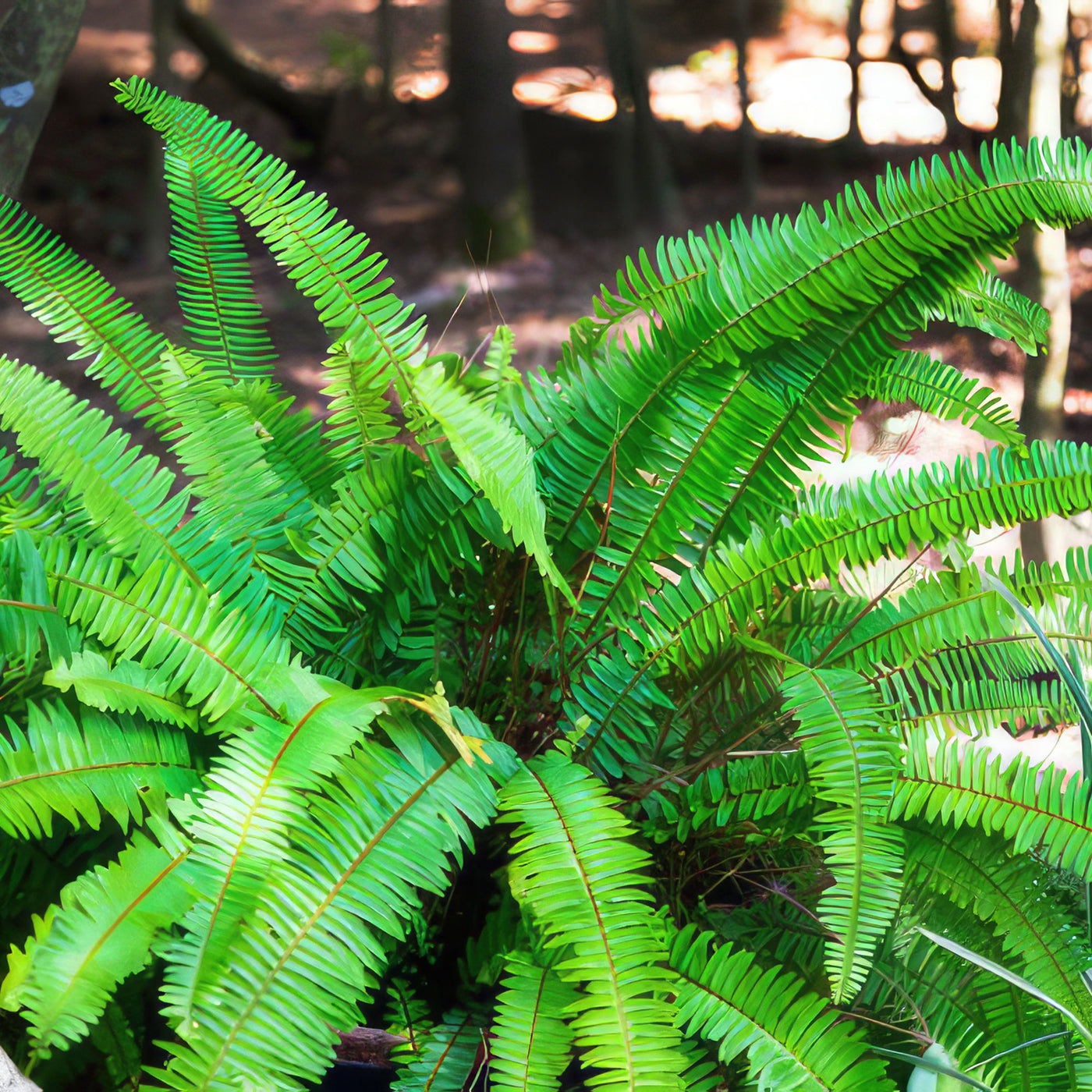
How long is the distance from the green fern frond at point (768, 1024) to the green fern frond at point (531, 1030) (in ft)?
0.40

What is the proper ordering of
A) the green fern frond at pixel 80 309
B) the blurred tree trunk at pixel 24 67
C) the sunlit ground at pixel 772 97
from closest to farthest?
the green fern frond at pixel 80 309, the blurred tree trunk at pixel 24 67, the sunlit ground at pixel 772 97

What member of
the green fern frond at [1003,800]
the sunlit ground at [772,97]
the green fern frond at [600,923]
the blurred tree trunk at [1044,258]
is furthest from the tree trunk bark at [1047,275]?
the green fern frond at [600,923]

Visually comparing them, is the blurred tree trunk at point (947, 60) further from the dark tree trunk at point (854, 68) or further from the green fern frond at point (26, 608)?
the green fern frond at point (26, 608)

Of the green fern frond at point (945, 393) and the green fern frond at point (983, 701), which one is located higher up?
the green fern frond at point (945, 393)

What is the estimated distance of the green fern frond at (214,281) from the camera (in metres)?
1.38

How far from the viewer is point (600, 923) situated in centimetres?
84

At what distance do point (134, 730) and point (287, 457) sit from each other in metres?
0.52

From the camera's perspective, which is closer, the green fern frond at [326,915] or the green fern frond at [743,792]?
the green fern frond at [326,915]

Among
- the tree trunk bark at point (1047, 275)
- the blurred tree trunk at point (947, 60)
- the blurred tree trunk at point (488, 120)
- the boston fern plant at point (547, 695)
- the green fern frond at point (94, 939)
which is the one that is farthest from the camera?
the blurred tree trunk at point (488, 120)

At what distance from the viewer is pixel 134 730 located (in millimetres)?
978

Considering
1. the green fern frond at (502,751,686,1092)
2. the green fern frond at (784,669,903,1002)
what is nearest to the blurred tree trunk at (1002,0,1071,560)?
the green fern frond at (784,669,903,1002)

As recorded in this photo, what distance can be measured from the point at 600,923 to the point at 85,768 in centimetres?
53

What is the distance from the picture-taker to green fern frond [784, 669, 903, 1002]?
2.73 feet

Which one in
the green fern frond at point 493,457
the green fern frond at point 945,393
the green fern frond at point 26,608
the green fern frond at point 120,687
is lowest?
the green fern frond at point 120,687
